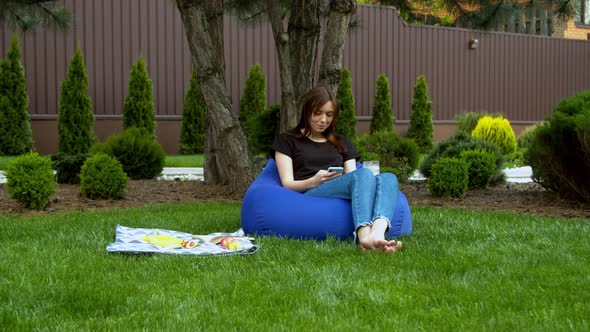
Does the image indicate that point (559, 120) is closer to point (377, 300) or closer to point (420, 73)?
point (377, 300)

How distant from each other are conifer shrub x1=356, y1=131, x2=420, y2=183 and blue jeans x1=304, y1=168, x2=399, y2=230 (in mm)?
4936

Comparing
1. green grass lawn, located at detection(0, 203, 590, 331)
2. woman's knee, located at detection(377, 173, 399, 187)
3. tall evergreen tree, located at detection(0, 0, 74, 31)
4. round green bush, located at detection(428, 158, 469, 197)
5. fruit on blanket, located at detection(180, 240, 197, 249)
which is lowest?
green grass lawn, located at detection(0, 203, 590, 331)

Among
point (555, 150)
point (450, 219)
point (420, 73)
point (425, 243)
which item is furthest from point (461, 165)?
point (420, 73)

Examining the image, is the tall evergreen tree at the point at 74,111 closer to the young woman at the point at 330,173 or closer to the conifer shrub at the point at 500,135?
the conifer shrub at the point at 500,135

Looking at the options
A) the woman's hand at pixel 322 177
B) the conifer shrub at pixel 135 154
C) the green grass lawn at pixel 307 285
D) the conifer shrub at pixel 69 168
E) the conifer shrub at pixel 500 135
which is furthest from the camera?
the conifer shrub at pixel 500 135

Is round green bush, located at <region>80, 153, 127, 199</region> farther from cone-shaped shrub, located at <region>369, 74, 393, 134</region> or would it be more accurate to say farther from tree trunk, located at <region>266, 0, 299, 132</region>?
cone-shaped shrub, located at <region>369, 74, 393, 134</region>

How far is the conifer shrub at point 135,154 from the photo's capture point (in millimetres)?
10406

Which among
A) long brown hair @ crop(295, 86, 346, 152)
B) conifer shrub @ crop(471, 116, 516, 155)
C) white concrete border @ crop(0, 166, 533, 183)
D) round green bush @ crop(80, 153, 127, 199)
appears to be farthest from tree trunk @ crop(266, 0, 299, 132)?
conifer shrub @ crop(471, 116, 516, 155)

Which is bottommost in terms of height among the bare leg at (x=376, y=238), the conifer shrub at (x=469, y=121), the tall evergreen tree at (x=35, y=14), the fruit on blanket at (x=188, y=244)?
the fruit on blanket at (x=188, y=244)

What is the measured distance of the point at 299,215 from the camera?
5.08 m

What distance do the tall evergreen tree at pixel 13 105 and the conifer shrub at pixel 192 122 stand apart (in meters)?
3.35

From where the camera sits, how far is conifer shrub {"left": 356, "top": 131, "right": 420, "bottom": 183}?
10.1m

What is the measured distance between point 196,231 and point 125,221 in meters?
0.81

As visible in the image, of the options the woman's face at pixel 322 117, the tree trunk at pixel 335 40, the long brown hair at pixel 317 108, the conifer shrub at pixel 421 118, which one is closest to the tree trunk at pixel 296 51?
the tree trunk at pixel 335 40
